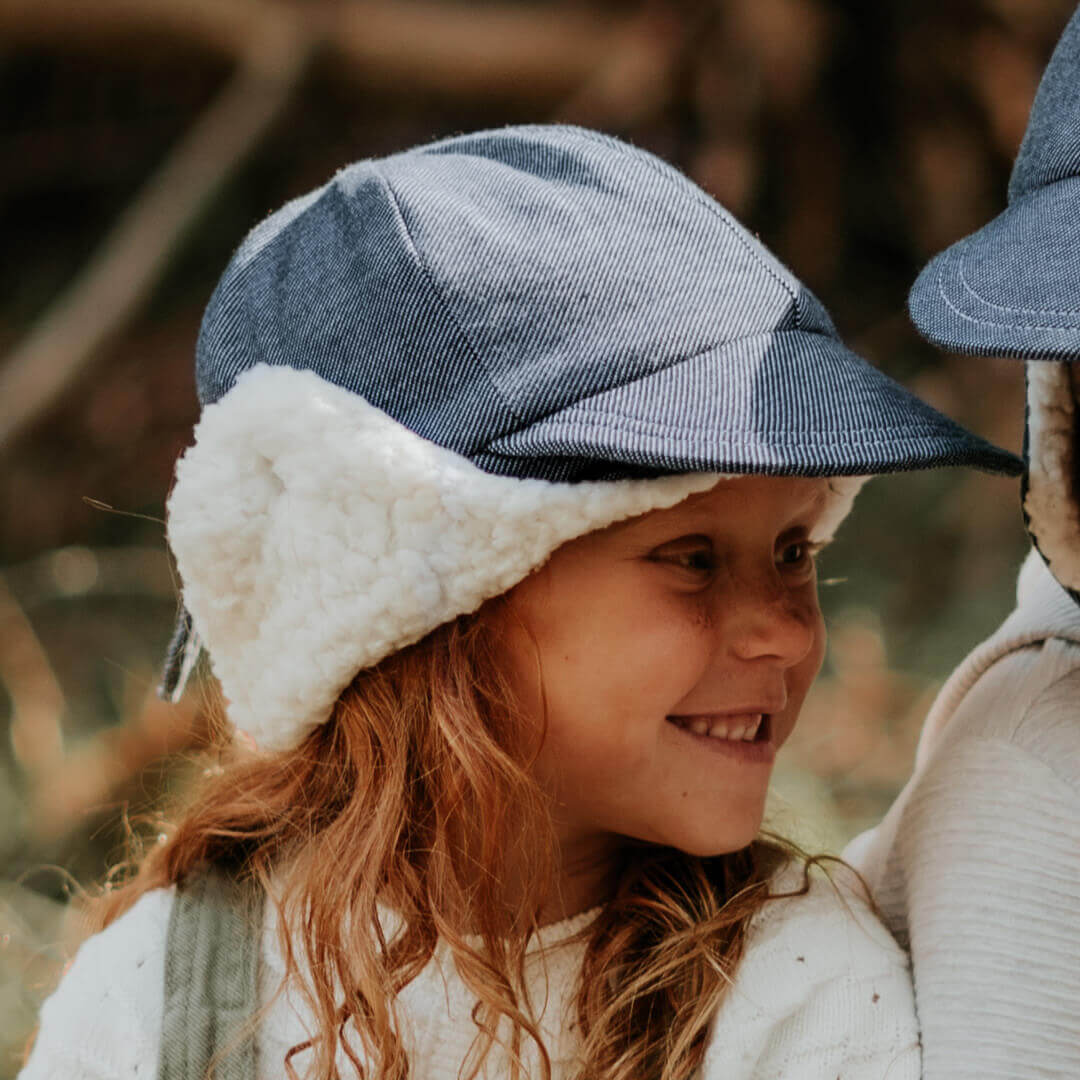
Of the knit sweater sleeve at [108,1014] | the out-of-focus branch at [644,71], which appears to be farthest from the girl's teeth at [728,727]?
the out-of-focus branch at [644,71]

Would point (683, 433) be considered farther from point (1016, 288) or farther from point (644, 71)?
point (644, 71)

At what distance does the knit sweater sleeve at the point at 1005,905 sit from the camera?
3.16 ft

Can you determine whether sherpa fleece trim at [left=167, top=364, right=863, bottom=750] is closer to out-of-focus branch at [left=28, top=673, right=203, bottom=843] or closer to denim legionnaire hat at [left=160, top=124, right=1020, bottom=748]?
denim legionnaire hat at [left=160, top=124, right=1020, bottom=748]

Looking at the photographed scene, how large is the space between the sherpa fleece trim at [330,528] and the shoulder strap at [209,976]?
18 centimetres

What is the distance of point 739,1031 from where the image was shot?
1047 mm

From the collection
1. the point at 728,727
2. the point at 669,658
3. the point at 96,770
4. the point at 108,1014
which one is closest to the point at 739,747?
the point at 728,727

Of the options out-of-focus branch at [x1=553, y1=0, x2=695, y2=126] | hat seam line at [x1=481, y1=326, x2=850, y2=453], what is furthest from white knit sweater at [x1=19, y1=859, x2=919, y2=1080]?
out-of-focus branch at [x1=553, y1=0, x2=695, y2=126]

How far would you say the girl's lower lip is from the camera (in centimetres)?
111

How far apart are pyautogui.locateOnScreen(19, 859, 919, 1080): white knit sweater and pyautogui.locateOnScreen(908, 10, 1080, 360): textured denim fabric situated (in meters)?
0.49

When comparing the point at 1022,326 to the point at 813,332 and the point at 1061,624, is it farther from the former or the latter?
the point at 1061,624

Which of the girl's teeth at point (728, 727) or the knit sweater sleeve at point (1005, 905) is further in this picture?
the girl's teeth at point (728, 727)

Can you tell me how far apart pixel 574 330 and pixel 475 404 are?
93 mm

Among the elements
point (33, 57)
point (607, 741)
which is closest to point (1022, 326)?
point (607, 741)

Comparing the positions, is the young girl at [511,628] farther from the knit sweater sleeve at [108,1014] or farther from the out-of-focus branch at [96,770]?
the out-of-focus branch at [96,770]
